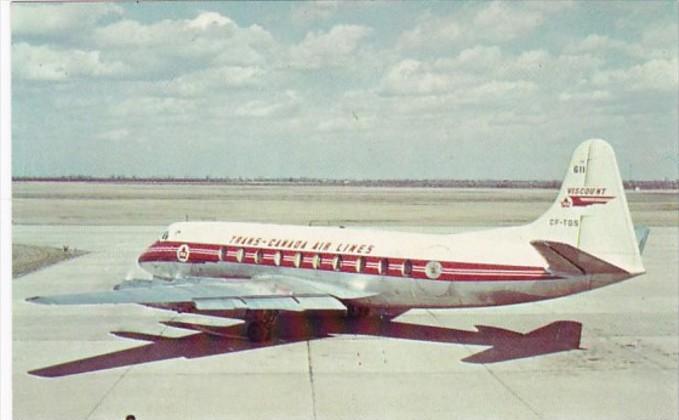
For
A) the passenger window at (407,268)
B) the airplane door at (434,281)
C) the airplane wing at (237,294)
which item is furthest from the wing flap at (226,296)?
the airplane door at (434,281)

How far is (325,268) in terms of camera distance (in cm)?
2094

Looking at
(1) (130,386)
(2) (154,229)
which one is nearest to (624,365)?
(1) (130,386)

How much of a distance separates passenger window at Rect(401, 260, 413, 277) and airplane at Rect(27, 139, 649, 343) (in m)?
0.03

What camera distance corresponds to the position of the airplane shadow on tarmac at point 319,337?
18.2m

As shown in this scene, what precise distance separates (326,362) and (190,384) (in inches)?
152

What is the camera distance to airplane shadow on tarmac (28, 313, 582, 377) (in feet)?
59.6

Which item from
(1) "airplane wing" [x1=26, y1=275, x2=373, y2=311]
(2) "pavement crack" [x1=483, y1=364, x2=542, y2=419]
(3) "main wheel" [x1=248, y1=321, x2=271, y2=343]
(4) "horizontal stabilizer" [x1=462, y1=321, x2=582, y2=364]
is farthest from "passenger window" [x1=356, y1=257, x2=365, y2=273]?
(2) "pavement crack" [x1=483, y1=364, x2=542, y2=419]

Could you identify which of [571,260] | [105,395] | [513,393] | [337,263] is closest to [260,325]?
[337,263]

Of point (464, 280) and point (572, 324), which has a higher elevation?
point (464, 280)

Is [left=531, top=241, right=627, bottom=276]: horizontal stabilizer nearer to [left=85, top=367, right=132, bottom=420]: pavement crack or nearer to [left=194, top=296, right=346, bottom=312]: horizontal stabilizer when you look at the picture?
[left=194, top=296, right=346, bottom=312]: horizontal stabilizer

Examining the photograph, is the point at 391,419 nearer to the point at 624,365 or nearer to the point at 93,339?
the point at 624,365

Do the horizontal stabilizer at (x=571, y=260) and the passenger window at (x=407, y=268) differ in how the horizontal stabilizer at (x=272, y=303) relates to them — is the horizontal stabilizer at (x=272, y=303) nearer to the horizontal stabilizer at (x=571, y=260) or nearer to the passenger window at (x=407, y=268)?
the passenger window at (x=407, y=268)

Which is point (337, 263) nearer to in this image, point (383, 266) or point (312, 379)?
point (383, 266)

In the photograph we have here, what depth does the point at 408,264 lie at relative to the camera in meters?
19.8
